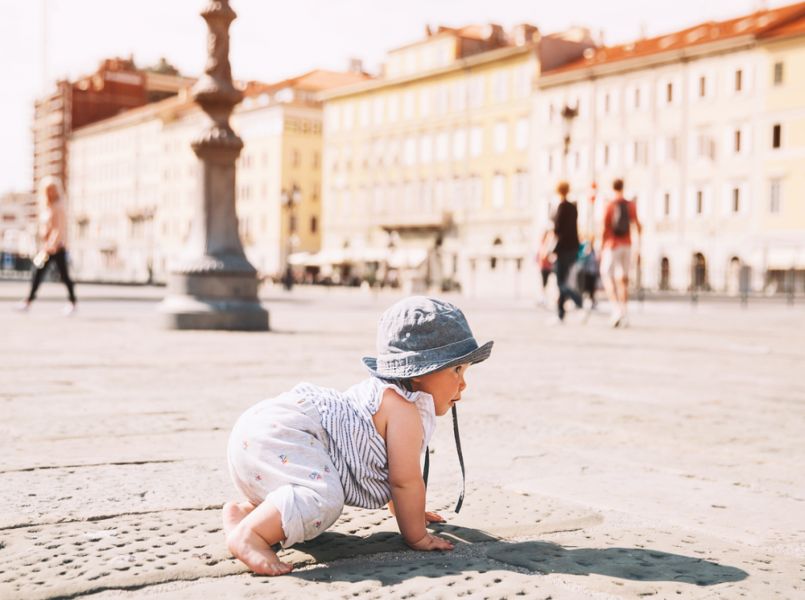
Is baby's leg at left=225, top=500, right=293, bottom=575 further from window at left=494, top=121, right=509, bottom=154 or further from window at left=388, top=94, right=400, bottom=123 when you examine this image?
window at left=388, top=94, right=400, bottom=123

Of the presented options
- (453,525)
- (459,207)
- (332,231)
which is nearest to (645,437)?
(453,525)

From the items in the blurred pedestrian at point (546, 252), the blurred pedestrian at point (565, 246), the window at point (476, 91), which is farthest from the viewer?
the window at point (476, 91)

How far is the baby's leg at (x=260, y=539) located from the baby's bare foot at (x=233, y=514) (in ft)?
0.14

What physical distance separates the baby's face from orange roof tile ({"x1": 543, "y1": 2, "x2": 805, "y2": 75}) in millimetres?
51560

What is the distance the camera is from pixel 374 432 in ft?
9.85

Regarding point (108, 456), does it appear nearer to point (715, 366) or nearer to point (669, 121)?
point (715, 366)

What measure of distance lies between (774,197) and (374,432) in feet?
169

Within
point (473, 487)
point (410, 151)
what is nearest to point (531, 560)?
point (473, 487)

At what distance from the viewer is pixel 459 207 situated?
228ft

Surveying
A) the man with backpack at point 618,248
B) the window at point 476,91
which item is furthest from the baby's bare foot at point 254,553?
the window at point 476,91

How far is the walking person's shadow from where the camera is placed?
8.59ft

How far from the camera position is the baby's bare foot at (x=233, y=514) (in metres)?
2.83

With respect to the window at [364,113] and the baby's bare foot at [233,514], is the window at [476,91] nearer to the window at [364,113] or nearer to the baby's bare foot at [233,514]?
the window at [364,113]

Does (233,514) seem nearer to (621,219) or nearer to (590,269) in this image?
(621,219)
